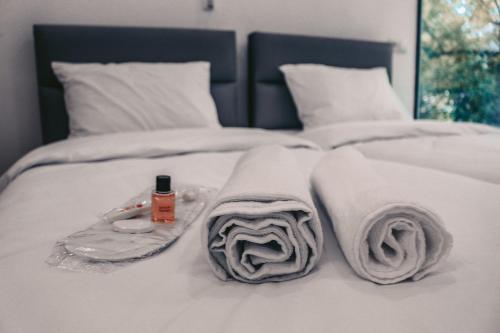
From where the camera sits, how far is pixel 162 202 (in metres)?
0.89

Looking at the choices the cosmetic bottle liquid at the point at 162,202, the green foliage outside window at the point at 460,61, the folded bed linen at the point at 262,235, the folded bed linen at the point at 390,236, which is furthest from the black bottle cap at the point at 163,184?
the green foliage outside window at the point at 460,61

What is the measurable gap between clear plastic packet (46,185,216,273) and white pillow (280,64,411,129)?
157cm

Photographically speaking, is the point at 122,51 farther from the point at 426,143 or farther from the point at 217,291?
the point at 217,291

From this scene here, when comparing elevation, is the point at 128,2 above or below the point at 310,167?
above

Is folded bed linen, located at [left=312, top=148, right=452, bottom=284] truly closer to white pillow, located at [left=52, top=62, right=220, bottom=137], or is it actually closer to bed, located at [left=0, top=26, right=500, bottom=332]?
bed, located at [left=0, top=26, right=500, bottom=332]

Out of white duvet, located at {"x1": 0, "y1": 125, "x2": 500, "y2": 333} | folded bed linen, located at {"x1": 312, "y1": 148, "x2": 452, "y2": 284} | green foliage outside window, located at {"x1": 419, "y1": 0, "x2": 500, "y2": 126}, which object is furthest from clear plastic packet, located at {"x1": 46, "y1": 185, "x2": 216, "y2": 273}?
green foliage outside window, located at {"x1": 419, "y1": 0, "x2": 500, "y2": 126}

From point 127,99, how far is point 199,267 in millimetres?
1437

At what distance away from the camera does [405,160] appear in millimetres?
1647

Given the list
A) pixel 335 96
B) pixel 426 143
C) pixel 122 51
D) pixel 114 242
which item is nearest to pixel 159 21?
pixel 122 51

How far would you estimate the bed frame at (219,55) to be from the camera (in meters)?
2.18

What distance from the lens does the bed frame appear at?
2.18 meters

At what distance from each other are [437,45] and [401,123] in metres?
1.64

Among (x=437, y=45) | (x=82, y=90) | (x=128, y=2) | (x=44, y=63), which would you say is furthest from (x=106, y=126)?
(x=437, y=45)

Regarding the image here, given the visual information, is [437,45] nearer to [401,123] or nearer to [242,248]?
[401,123]
